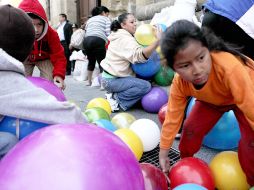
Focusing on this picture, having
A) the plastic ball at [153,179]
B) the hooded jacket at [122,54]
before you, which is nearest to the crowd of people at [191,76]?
the plastic ball at [153,179]

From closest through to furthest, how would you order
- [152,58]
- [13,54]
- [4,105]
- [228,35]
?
[4,105] < [13,54] < [228,35] < [152,58]

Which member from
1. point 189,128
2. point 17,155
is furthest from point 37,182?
point 189,128

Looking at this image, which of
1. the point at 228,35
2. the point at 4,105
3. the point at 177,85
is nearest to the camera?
the point at 4,105

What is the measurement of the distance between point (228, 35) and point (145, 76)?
1.86m

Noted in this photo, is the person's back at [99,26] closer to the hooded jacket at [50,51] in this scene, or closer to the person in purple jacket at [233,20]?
the hooded jacket at [50,51]

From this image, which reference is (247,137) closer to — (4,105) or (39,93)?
(39,93)

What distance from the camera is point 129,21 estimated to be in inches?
157

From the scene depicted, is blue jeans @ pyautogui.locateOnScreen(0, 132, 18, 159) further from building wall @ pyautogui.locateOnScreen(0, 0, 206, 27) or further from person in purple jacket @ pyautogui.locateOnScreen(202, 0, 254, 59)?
building wall @ pyautogui.locateOnScreen(0, 0, 206, 27)

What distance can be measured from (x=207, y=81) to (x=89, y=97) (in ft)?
10.6

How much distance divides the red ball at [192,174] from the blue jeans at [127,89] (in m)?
1.92

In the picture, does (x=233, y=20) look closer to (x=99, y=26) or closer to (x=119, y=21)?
(x=119, y=21)

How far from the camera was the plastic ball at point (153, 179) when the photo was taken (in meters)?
1.70

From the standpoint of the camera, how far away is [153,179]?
1732mm

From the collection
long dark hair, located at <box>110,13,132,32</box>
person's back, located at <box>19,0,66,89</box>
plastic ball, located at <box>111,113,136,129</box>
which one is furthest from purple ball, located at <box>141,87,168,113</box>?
person's back, located at <box>19,0,66,89</box>
